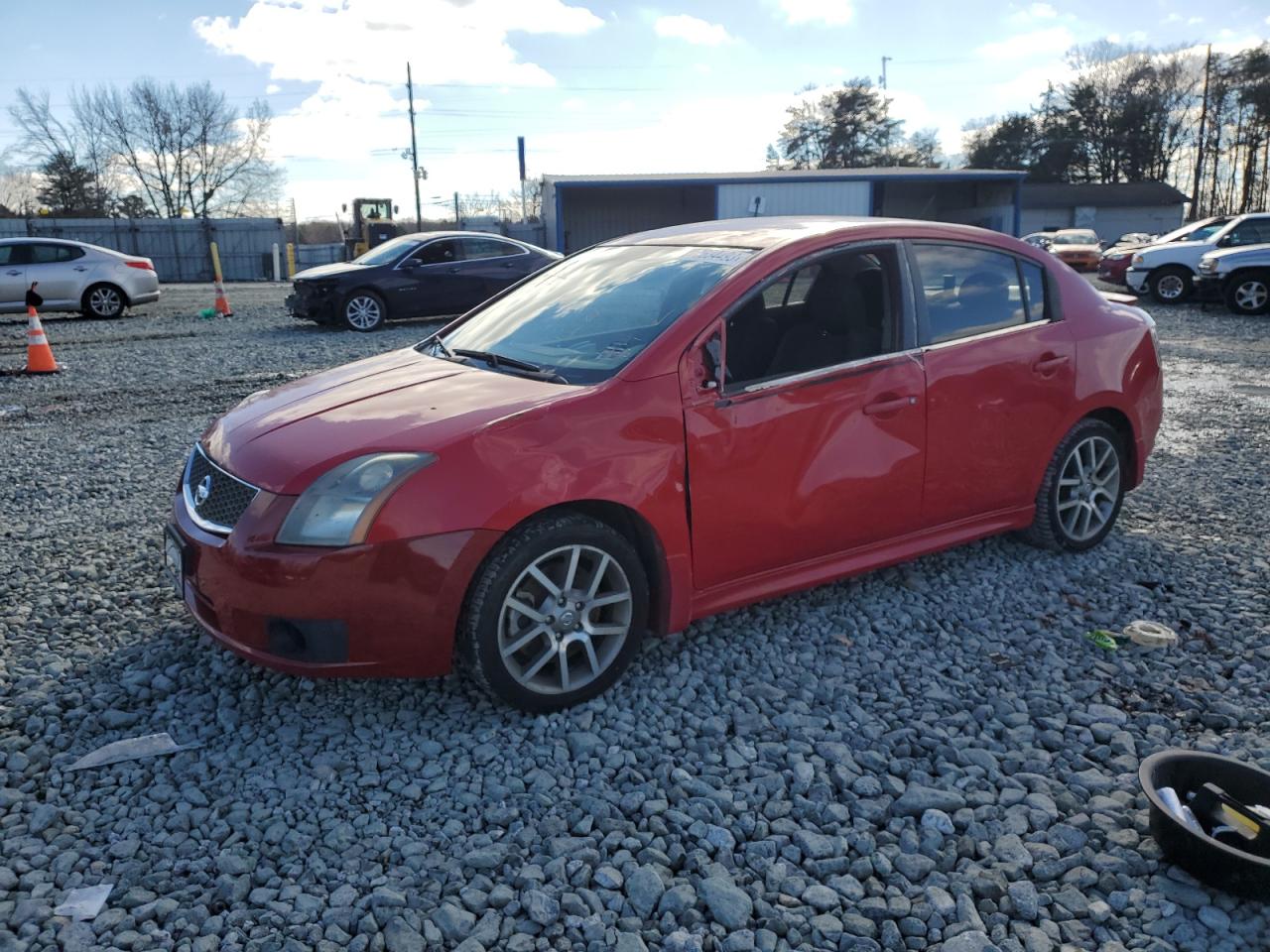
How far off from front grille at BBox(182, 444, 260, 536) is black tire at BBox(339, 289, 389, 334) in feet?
38.7

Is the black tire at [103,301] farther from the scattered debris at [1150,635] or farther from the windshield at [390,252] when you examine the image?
the scattered debris at [1150,635]

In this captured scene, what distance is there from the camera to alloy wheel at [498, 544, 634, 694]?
3.26 metres

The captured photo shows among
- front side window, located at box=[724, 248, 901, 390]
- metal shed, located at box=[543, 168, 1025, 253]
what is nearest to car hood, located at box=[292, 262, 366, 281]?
front side window, located at box=[724, 248, 901, 390]

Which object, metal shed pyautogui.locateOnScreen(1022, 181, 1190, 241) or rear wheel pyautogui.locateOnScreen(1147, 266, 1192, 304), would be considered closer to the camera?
rear wheel pyautogui.locateOnScreen(1147, 266, 1192, 304)

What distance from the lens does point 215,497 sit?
3408 mm

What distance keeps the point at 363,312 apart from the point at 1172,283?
15.0 meters

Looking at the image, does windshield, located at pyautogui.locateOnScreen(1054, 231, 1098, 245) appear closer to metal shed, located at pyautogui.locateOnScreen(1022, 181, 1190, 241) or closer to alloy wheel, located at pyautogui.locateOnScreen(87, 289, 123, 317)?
metal shed, located at pyautogui.locateOnScreen(1022, 181, 1190, 241)

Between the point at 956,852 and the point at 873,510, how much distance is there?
1.58 m

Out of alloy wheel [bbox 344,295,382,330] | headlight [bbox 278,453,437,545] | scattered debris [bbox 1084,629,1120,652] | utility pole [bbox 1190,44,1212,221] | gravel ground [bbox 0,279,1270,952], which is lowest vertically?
gravel ground [bbox 0,279,1270,952]

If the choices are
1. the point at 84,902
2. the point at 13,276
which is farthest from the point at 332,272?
the point at 84,902

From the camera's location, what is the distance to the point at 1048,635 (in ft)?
13.1

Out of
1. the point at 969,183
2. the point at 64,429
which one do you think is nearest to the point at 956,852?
the point at 64,429

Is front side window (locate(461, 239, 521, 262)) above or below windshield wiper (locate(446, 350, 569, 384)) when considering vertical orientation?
above

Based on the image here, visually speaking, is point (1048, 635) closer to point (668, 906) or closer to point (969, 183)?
point (668, 906)
